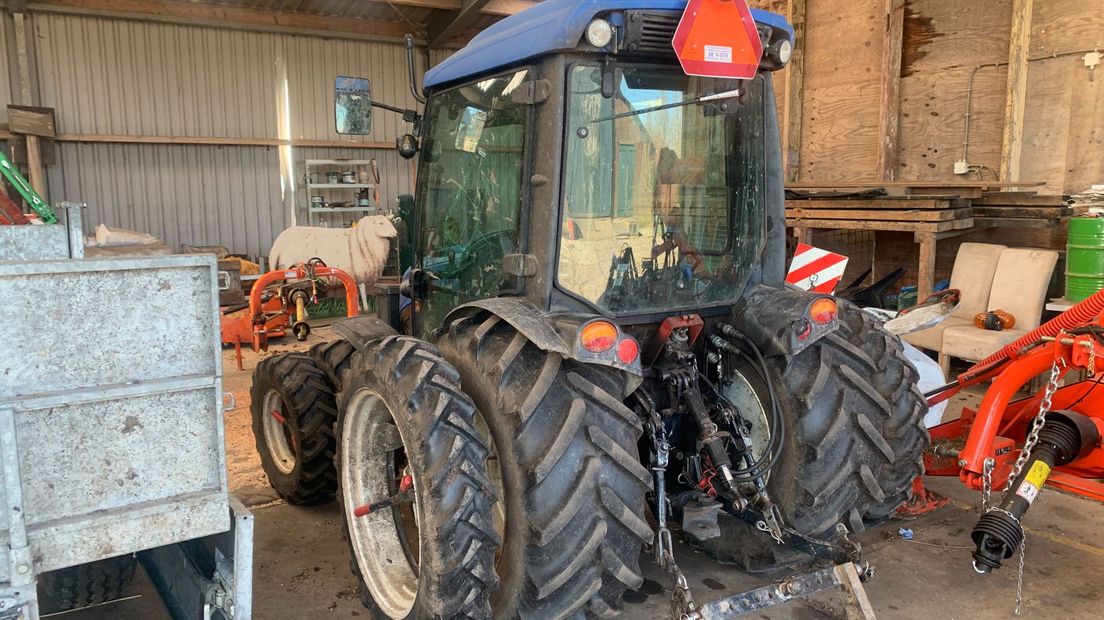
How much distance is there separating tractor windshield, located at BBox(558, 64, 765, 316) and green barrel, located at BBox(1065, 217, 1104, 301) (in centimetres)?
368

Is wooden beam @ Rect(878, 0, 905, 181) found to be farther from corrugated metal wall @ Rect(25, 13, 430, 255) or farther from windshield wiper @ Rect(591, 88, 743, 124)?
corrugated metal wall @ Rect(25, 13, 430, 255)

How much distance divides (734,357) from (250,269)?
891cm

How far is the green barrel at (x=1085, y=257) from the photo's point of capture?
17.1 feet

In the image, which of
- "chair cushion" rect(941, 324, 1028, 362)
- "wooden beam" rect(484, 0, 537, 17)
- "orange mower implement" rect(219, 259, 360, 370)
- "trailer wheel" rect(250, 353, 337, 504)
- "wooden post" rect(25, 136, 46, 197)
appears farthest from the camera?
"wooden beam" rect(484, 0, 537, 17)

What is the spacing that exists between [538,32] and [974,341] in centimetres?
436

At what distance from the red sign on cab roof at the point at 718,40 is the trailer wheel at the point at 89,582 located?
7.89 ft

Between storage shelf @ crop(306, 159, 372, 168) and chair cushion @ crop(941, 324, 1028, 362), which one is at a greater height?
storage shelf @ crop(306, 159, 372, 168)

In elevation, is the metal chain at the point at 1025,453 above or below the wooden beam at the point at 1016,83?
below

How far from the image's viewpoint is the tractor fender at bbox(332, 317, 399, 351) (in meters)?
2.95

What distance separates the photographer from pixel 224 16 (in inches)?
423

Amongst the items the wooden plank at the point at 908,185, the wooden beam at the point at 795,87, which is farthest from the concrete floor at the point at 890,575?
the wooden beam at the point at 795,87

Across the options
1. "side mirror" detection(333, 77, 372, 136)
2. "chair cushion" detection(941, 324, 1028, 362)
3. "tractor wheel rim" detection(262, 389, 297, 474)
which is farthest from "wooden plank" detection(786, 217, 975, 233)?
"tractor wheel rim" detection(262, 389, 297, 474)

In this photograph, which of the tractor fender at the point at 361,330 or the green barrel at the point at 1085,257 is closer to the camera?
the tractor fender at the point at 361,330

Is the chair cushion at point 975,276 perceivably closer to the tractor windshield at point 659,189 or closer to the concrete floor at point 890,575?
the concrete floor at point 890,575
